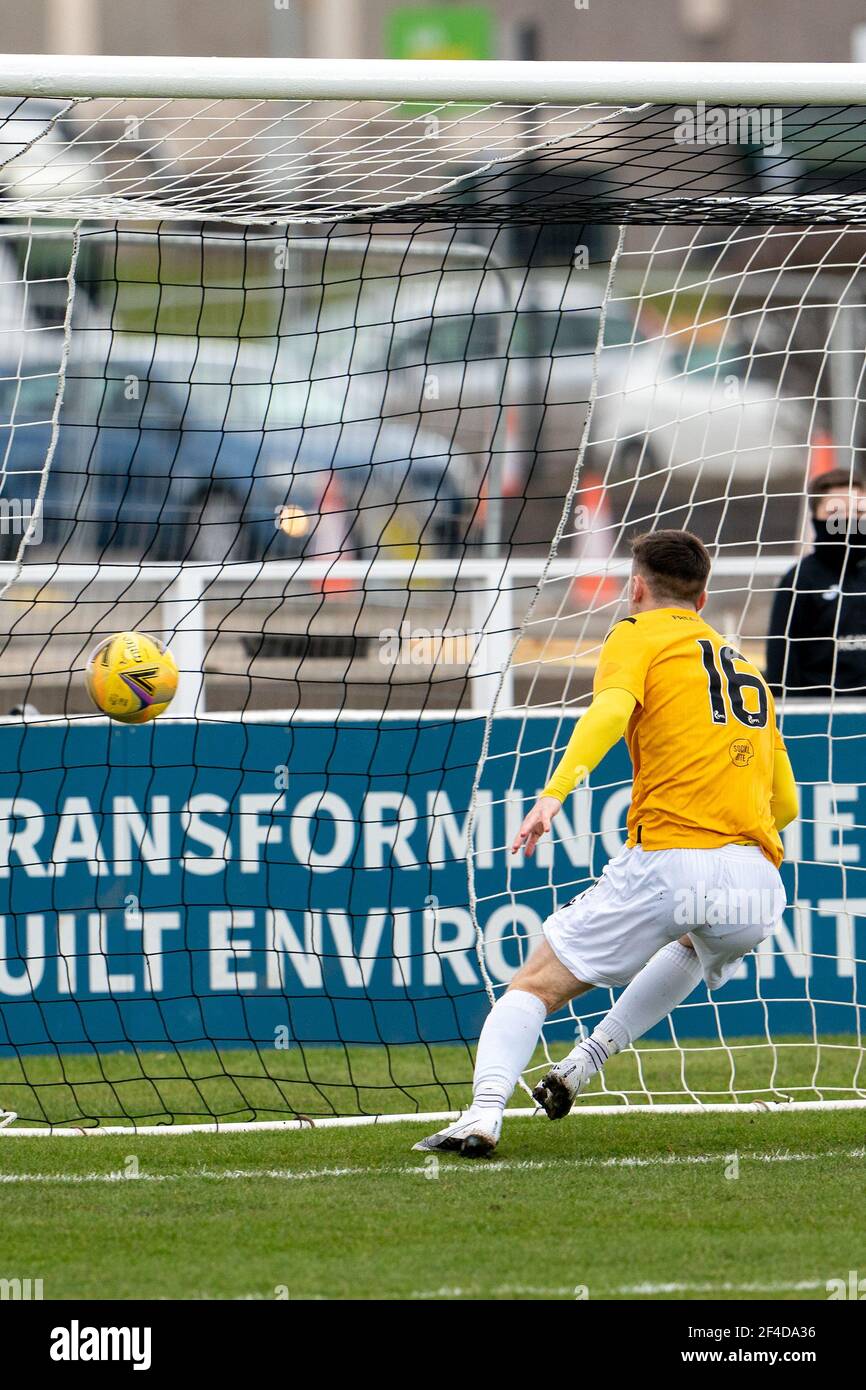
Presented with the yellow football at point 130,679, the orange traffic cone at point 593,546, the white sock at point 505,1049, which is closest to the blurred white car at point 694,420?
the orange traffic cone at point 593,546

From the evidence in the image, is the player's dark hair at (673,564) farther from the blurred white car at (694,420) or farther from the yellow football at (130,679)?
the blurred white car at (694,420)

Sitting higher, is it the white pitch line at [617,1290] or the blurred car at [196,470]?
the blurred car at [196,470]

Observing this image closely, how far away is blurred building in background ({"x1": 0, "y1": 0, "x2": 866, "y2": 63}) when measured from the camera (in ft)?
72.6

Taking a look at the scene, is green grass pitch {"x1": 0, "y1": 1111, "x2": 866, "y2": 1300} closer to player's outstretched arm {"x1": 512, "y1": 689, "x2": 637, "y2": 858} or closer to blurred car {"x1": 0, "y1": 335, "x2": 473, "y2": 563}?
player's outstretched arm {"x1": 512, "y1": 689, "x2": 637, "y2": 858}

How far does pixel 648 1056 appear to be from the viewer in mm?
7461

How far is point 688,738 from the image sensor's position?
206 inches

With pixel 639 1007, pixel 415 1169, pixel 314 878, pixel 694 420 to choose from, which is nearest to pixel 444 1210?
pixel 415 1169

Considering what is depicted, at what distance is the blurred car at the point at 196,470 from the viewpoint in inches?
396

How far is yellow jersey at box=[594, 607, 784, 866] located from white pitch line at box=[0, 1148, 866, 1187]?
3.15 ft

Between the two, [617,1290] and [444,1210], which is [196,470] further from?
[617,1290]

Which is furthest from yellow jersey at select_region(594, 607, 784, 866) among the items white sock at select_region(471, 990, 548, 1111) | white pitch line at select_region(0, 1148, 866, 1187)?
white pitch line at select_region(0, 1148, 866, 1187)

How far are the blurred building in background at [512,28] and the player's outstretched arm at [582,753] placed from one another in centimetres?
1827

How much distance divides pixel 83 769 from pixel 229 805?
2.13 feet
